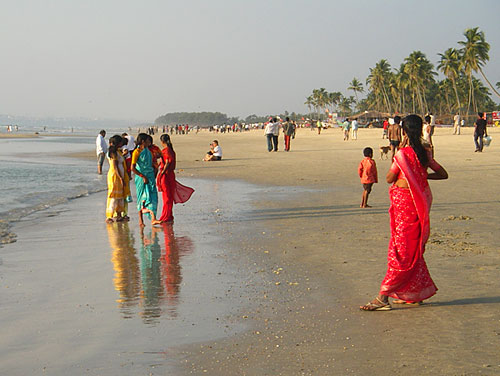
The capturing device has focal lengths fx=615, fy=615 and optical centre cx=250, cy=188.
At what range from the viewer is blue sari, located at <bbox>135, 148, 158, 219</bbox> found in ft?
33.2

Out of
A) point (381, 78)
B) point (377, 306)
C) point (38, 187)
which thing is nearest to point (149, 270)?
point (377, 306)

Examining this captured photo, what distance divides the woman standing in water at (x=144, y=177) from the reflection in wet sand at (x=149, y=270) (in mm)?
450

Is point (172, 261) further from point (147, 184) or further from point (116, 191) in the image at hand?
point (116, 191)

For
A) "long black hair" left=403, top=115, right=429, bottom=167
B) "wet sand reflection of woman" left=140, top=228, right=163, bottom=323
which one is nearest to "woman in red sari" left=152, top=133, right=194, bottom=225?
"wet sand reflection of woman" left=140, top=228, right=163, bottom=323

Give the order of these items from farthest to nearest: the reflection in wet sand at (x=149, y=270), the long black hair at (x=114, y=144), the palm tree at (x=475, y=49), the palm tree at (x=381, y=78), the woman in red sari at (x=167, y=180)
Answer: the palm tree at (x=381, y=78) → the palm tree at (x=475, y=49) → the long black hair at (x=114, y=144) → the woman in red sari at (x=167, y=180) → the reflection in wet sand at (x=149, y=270)

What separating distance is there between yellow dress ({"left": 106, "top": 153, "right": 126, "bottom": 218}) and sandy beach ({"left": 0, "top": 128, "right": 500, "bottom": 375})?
0.33 metres

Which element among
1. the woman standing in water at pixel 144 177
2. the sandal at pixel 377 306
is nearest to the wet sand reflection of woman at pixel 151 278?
the woman standing in water at pixel 144 177

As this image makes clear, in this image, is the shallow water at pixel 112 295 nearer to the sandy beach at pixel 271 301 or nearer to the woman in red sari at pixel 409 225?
the sandy beach at pixel 271 301

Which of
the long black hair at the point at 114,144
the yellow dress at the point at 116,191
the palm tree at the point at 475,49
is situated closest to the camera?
the long black hair at the point at 114,144

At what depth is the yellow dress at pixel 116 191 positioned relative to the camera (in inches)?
416

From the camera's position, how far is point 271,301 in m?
5.59

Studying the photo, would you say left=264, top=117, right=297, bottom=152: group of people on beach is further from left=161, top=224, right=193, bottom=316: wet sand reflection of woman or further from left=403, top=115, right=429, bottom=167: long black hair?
left=403, top=115, right=429, bottom=167: long black hair

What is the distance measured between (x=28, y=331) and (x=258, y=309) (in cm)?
189

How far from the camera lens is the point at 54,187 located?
57.2ft
